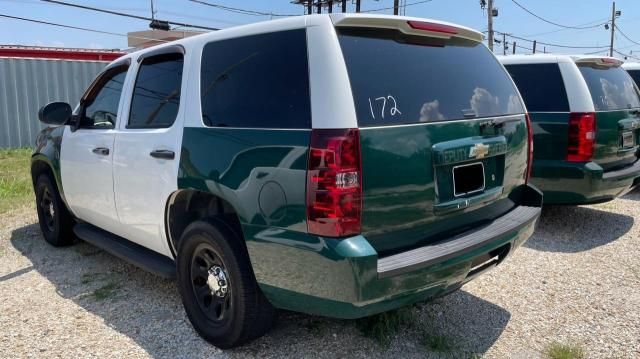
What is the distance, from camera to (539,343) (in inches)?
125

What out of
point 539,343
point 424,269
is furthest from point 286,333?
point 539,343

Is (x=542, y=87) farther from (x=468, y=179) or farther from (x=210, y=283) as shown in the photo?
(x=210, y=283)

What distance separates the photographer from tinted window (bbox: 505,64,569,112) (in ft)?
17.7

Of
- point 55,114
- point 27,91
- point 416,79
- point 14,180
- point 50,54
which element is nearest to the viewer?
point 416,79

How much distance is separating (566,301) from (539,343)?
0.78 meters

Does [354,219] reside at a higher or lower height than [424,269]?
higher

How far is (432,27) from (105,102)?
2.89 meters

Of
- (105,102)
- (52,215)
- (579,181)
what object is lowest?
(52,215)

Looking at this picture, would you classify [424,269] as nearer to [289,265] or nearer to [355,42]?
[289,265]

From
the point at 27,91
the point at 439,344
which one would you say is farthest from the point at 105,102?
the point at 27,91

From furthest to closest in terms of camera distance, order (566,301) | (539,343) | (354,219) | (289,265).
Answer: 1. (566,301)
2. (539,343)
3. (289,265)
4. (354,219)

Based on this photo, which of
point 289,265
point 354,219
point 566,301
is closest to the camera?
point 354,219

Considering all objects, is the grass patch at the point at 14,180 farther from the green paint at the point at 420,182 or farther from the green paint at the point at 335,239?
the green paint at the point at 420,182

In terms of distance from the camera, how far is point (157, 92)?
11.8ft
